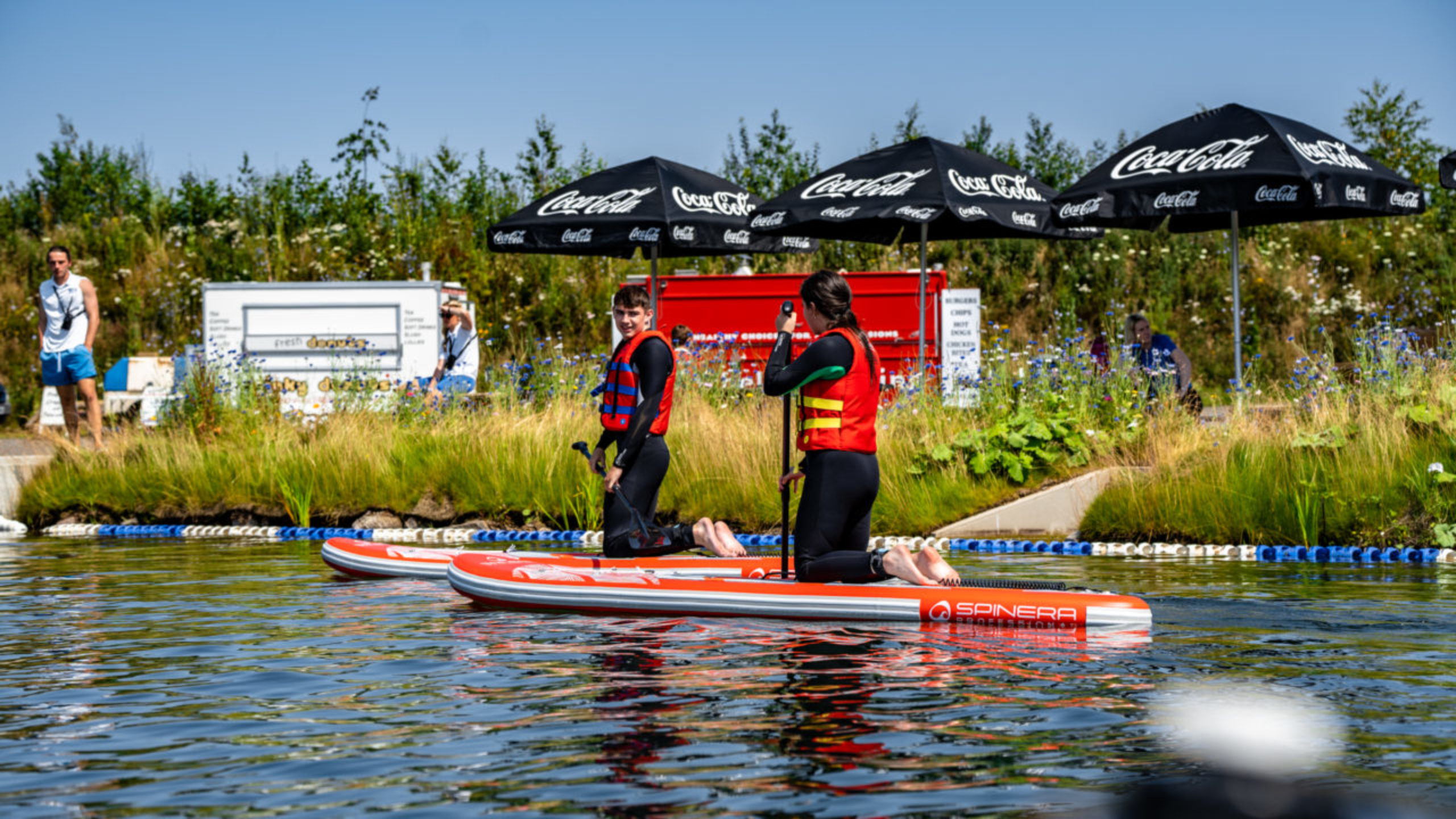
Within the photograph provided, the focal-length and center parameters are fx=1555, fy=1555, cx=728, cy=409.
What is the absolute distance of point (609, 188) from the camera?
17391 mm

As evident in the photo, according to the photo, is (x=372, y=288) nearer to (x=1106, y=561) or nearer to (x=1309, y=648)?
(x=1106, y=561)

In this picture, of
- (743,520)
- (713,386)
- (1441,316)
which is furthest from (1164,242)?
(743,520)

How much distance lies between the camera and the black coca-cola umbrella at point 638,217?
55.0ft

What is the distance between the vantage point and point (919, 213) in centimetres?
1531

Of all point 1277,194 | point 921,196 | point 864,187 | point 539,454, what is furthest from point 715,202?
point 1277,194

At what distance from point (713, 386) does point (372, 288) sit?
7.49 m

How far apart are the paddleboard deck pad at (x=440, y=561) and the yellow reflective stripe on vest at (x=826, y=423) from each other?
1.48 meters

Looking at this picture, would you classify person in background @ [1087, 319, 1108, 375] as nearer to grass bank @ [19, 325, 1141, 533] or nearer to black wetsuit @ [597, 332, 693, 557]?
grass bank @ [19, 325, 1141, 533]

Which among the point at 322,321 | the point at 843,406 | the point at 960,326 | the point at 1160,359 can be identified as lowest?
the point at 843,406

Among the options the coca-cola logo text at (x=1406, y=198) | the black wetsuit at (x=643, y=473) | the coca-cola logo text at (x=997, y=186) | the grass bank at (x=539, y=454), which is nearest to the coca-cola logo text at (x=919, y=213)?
the coca-cola logo text at (x=997, y=186)

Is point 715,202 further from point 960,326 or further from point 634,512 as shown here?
point 634,512

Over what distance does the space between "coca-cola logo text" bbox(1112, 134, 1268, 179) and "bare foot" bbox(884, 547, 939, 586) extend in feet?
24.2

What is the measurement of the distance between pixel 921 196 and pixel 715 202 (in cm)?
295

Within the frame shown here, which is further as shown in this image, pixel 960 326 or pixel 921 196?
pixel 960 326
